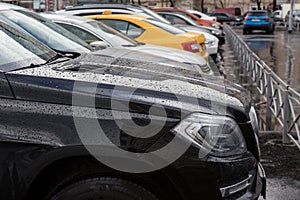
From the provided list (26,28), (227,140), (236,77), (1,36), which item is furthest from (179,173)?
(236,77)

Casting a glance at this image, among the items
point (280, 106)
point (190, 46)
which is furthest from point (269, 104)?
point (190, 46)

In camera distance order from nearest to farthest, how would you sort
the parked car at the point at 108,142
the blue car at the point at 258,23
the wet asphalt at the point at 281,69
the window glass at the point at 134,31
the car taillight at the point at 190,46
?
the parked car at the point at 108,142, the wet asphalt at the point at 281,69, the car taillight at the point at 190,46, the window glass at the point at 134,31, the blue car at the point at 258,23

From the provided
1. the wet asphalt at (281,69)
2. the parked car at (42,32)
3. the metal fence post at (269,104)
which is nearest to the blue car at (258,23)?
the wet asphalt at (281,69)

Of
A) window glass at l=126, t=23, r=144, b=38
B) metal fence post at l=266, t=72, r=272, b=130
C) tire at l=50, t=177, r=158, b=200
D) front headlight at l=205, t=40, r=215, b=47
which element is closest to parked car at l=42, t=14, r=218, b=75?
metal fence post at l=266, t=72, r=272, b=130

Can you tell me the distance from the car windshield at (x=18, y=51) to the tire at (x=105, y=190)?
0.88m

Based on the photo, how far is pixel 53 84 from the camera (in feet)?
9.34

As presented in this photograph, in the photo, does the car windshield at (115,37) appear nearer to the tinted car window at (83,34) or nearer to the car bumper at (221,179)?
the tinted car window at (83,34)

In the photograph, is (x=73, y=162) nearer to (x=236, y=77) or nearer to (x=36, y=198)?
(x=36, y=198)

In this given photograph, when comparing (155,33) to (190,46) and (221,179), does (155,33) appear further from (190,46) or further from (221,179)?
(221,179)

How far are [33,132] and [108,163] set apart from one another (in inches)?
17.9

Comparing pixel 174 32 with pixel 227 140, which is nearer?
pixel 227 140

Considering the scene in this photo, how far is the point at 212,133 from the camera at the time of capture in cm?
283

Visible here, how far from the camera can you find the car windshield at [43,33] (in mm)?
5610

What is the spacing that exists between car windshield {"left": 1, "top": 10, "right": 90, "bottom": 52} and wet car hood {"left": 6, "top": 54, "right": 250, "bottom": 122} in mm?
2249
